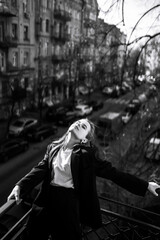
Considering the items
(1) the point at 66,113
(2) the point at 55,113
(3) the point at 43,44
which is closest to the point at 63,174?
(3) the point at 43,44

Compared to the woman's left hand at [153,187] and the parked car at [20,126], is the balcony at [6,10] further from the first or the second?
the parked car at [20,126]

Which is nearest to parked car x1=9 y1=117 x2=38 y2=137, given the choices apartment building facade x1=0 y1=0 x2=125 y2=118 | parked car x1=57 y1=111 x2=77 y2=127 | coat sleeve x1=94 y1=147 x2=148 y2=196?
apartment building facade x1=0 y1=0 x2=125 y2=118

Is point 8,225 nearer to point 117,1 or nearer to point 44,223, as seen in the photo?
point 44,223

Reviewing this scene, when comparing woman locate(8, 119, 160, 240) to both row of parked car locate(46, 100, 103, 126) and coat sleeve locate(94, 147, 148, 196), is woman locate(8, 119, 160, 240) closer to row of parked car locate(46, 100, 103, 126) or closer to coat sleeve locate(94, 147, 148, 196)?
coat sleeve locate(94, 147, 148, 196)

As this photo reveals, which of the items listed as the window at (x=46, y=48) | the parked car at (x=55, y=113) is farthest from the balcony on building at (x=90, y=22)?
the parked car at (x=55, y=113)

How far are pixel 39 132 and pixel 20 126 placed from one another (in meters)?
1.22

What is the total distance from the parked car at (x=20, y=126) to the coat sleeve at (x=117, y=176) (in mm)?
10909

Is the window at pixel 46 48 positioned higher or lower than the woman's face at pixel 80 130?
higher

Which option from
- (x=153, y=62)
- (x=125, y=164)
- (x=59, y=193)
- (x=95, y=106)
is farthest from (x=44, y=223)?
(x=95, y=106)

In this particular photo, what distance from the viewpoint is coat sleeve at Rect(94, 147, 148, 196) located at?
5.97 feet

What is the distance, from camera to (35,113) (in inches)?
590

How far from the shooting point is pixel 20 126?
41.6 ft

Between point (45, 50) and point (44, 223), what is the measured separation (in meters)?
7.98

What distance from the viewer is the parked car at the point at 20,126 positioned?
12.3 meters
